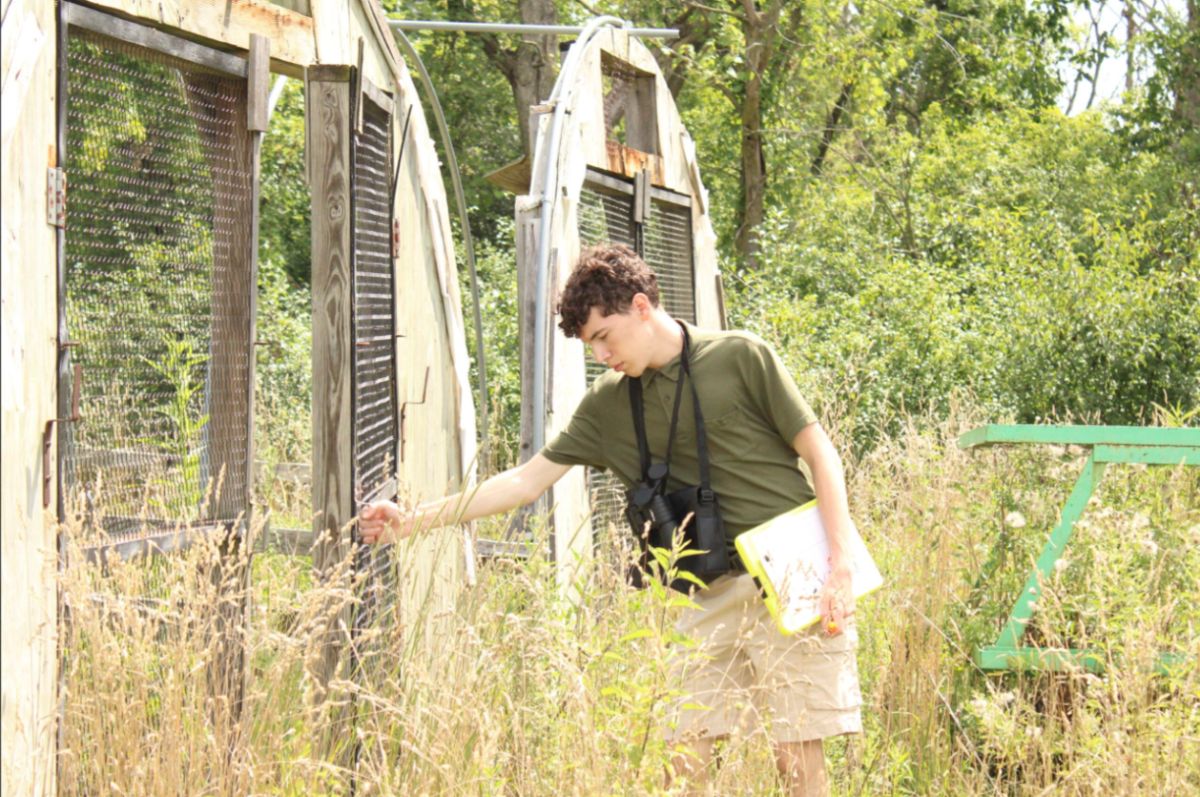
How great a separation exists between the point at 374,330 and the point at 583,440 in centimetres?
103

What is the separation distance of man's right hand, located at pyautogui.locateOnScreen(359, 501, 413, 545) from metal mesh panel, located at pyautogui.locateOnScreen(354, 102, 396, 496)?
14.0 inches

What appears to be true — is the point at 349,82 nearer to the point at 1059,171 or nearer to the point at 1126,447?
the point at 1126,447

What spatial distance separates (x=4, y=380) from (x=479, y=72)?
638 inches

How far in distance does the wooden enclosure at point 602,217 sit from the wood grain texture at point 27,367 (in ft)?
4.80

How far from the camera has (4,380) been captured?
9.27ft

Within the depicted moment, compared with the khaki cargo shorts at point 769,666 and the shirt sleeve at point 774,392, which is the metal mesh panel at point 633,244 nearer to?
the khaki cargo shorts at point 769,666

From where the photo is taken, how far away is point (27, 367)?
296 centimetres

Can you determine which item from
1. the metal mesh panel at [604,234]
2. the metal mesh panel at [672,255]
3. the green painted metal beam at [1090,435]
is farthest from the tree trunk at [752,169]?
the green painted metal beam at [1090,435]

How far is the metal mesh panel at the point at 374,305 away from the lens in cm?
421

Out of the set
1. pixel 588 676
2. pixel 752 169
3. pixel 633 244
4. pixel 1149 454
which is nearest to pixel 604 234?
pixel 633 244

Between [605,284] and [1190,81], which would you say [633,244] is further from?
[1190,81]

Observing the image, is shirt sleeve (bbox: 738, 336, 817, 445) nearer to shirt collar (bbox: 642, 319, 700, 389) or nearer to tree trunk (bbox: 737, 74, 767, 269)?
shirt collar (bbox: 642, 319, 700, 389)

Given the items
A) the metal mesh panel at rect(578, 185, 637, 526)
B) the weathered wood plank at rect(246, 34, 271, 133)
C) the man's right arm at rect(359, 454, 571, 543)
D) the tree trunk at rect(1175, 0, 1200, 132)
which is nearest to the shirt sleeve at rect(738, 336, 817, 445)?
the man's right arm at rect(359, 454, 571, 543)

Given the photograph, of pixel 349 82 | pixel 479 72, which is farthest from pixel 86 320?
pixel 479 72
